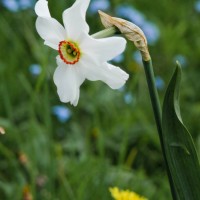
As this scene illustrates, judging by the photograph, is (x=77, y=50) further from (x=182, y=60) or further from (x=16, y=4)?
(x=182, y=60)

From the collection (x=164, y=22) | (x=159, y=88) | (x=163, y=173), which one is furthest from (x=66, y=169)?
(x=164, y=22)

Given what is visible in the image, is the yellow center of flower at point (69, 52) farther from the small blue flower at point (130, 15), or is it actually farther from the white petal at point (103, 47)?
the small blue flower at point (130, 15)

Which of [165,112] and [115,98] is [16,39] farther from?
[165,112]

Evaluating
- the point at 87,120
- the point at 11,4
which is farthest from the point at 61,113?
the point at 11,4

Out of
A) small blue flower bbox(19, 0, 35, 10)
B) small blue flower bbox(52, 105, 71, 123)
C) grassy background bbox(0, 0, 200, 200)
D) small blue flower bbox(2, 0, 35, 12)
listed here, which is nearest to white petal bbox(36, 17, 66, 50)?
grassy background bbox(0, 0, 200, 200)

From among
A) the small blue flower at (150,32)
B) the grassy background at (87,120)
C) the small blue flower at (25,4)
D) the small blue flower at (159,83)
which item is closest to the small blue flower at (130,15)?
the small blue flower at (150,32)

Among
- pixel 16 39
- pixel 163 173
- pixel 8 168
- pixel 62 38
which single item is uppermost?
pixel 16 39
